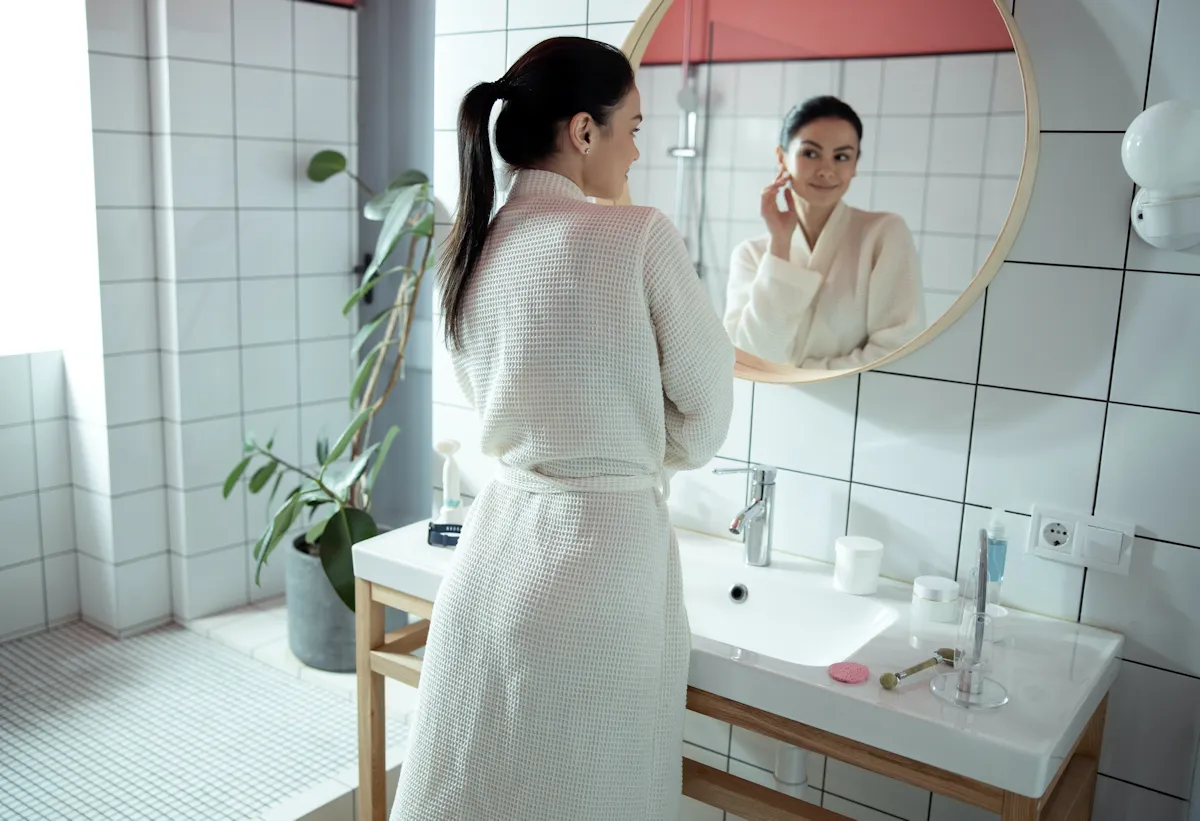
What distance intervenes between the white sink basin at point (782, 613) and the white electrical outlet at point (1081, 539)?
0.24 meters

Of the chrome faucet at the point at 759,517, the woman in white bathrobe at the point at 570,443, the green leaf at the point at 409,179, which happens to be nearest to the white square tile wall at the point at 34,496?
the green leaf at the point at 409,179

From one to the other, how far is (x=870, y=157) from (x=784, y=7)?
280mm

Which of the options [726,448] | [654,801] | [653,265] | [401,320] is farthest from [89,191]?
[654,801]

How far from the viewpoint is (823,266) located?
1.68 meters

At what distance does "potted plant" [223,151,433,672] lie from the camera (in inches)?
96.2

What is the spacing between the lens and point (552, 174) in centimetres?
132

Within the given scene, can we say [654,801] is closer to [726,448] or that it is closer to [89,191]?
[726,448]

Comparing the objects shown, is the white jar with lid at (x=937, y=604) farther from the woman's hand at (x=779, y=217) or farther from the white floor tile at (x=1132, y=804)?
the woman's hand at (x=779, y=217)

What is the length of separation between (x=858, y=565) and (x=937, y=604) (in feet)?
0.46

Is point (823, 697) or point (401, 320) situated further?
point (401, 320)

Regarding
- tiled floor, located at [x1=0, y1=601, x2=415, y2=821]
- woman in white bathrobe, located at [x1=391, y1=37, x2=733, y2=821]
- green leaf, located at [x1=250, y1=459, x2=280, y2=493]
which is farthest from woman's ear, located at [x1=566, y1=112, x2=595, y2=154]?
green leaf, located at [x1=250, y1=459, x2=280, y2=493]

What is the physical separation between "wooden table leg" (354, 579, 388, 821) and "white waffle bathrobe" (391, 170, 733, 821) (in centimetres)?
45

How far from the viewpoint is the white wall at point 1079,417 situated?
1396 mm

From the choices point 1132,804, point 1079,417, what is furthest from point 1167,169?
point 1132,804
